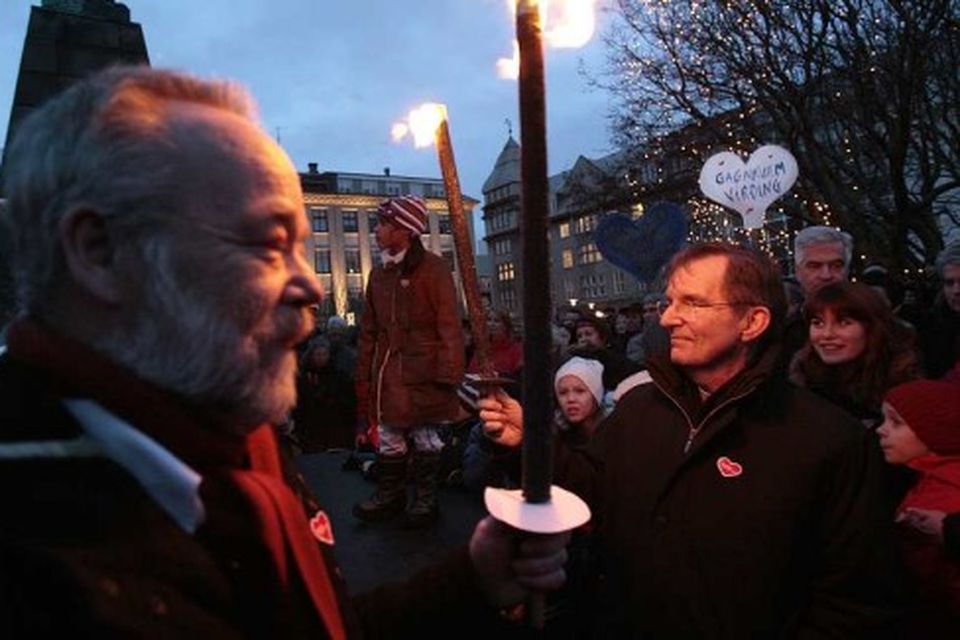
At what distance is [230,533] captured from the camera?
1.09 metres

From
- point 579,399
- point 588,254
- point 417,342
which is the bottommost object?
Result: point 579,399

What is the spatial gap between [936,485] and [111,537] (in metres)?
2.81

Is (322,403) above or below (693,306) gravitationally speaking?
below

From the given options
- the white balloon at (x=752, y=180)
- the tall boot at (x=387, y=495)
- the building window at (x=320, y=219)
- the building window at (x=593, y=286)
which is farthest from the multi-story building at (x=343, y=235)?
the tall boot at (x=387, y=495)

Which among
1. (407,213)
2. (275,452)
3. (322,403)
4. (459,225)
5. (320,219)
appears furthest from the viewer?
(320,219)

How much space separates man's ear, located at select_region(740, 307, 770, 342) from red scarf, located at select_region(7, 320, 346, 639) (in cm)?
184

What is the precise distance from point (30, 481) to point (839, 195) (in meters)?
14.8

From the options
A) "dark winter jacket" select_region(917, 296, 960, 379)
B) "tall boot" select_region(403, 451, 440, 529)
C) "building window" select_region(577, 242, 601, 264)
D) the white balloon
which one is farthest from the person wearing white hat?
"building window" select_region(577, 242, 601, 264)

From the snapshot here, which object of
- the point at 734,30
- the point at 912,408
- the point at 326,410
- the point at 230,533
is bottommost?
the point at 326,410

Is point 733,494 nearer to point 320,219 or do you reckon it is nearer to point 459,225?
point 459,225

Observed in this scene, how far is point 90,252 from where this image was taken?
1098 millimetres

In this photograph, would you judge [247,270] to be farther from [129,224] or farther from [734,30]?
[734,30]

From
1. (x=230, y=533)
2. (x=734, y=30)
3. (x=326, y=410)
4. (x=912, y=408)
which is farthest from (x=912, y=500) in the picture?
(x=734, y=30)

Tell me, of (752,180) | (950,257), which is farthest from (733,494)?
(752,180)
